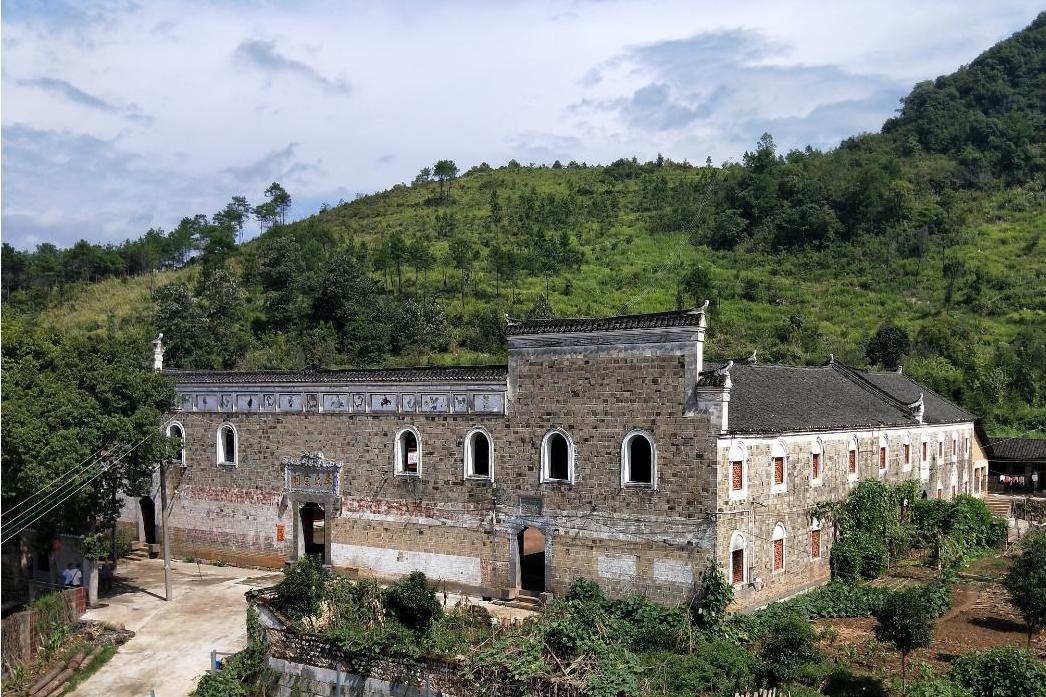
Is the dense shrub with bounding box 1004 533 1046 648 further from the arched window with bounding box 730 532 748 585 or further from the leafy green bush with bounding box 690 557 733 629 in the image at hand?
the leafy green bush with bounding box 690 557 733 629

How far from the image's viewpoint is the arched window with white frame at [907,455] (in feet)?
97.8

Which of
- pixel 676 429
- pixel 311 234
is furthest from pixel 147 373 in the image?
pixel 311 234

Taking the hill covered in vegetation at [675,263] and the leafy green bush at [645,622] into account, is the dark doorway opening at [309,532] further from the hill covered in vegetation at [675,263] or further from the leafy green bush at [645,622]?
the hill covered in vegetation at [675,263]

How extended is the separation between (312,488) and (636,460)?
1043cm

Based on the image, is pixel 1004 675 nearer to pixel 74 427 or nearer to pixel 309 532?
pixel 309 532

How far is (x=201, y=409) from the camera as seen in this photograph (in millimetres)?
29500

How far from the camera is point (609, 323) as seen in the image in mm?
21531

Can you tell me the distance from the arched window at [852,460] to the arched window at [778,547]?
452 centimetres

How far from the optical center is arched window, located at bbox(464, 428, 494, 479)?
23812 mm

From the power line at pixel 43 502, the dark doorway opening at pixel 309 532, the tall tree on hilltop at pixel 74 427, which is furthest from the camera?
the dark doorway opening at pixel 309 532

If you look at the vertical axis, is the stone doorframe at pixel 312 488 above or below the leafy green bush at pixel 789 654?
above

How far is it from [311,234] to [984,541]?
199 ft

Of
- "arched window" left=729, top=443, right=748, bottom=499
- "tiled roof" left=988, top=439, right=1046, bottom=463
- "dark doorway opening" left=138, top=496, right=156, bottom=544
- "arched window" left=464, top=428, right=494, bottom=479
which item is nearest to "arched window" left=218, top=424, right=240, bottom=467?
"dark doorway opening" left=138, top=496, right=156, bottom=544

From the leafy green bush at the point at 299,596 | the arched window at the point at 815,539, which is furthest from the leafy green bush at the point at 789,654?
the leafy green bush at the point at 299,596
